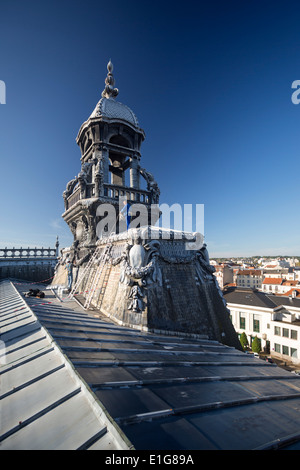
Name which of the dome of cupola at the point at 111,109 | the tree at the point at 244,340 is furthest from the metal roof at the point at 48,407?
the tree at the point at 244,340

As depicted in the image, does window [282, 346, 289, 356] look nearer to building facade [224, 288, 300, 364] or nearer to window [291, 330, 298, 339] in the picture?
building facade [224, 288, 300, 364]

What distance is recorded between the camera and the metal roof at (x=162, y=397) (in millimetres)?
3688

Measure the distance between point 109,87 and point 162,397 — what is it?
126 ft

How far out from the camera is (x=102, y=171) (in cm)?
2470

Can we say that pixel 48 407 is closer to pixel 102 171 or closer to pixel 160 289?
pixel 160 289

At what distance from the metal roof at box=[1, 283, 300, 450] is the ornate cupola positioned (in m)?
16.1

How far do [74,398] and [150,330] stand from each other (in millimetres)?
9021

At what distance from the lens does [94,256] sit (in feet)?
69.6

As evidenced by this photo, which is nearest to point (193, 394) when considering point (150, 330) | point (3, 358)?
point (3, 358)

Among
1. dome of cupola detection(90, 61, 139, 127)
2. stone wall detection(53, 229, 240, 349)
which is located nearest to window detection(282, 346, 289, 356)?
stone wall detection(53, 229, 240, 349)

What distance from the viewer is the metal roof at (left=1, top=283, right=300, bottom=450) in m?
3.69

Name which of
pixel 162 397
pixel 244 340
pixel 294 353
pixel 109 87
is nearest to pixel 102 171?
pixel 109 87

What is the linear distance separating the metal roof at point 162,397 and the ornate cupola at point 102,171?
16.1 metres

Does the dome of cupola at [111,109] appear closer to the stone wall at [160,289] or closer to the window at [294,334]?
the stone wall at [160,289]
